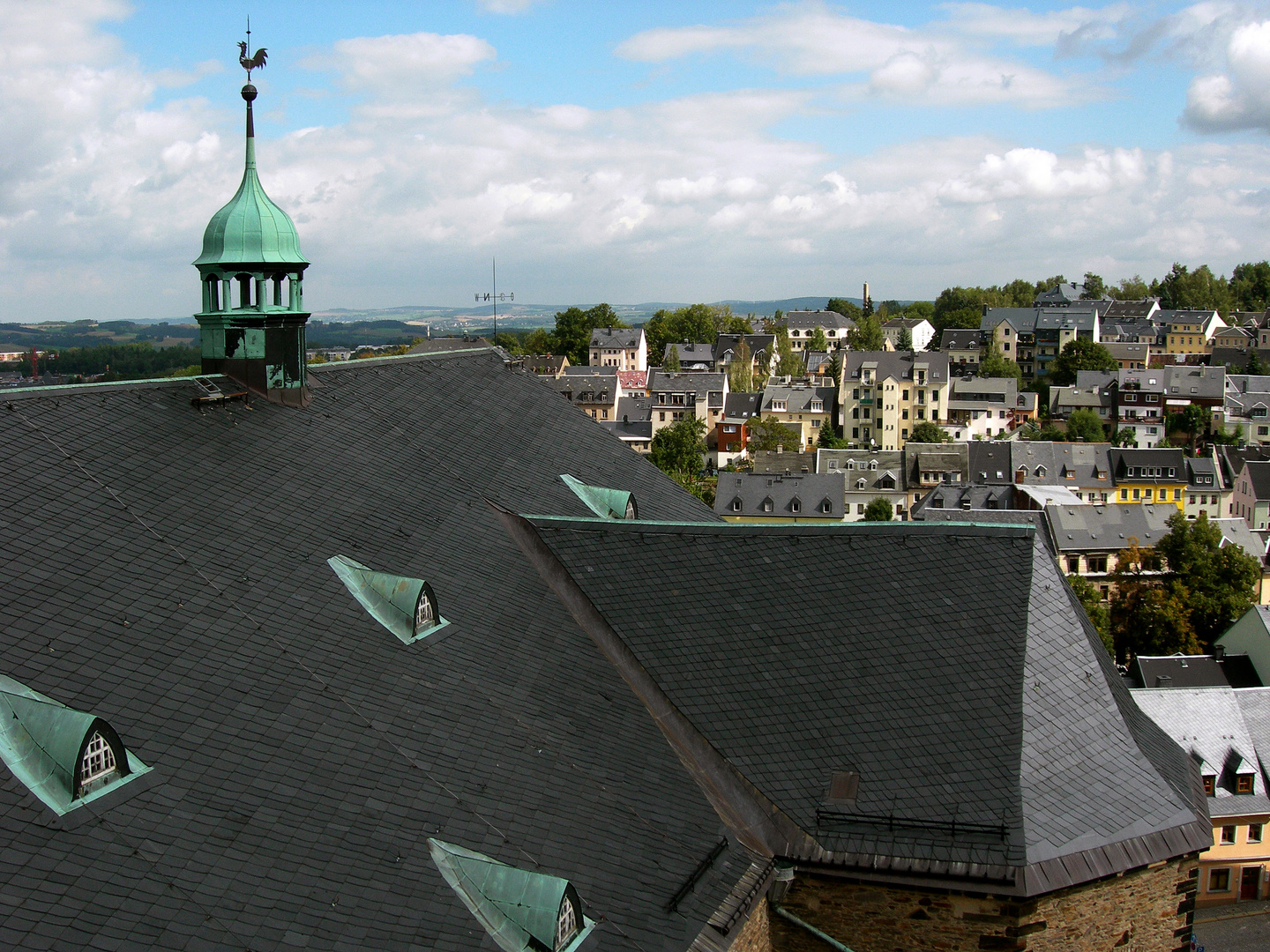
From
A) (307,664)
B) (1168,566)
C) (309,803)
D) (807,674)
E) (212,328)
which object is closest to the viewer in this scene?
(309,803)

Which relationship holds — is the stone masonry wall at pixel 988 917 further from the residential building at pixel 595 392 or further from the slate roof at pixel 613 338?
the slate roof at pixel 613 338

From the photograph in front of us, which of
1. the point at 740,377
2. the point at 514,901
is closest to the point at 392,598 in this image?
the point at 514,901

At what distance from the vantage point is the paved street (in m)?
40.7

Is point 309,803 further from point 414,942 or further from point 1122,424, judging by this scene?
point 1122,424

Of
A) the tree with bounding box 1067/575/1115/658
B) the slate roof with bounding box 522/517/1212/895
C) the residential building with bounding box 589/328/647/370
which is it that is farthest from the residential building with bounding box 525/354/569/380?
the slate roof with bounding box 522/517/1212/895

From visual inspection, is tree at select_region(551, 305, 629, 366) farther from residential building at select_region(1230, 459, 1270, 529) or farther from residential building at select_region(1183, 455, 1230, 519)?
residential building at select_region(1230, 459, 1270, 529)

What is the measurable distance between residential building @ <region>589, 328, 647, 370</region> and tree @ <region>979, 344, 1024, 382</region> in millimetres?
52473

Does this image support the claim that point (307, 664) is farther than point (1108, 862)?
No

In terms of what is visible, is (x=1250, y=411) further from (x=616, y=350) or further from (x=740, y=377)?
(x=616, y=350)

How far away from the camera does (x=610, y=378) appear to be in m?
135

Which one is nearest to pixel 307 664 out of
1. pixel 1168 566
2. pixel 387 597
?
pixel 387 597

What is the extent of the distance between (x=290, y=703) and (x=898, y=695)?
739 cm

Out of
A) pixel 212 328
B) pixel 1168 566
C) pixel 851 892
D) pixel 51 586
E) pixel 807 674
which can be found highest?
pixel 212 328

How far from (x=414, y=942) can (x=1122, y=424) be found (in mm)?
134418
